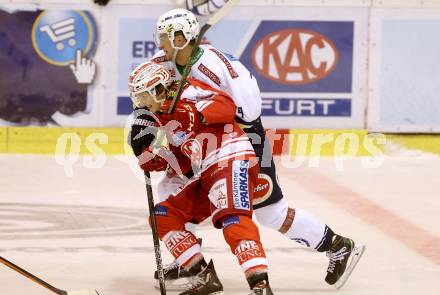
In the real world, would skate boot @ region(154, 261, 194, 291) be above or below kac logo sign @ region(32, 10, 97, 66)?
below

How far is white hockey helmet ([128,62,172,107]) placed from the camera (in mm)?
5066

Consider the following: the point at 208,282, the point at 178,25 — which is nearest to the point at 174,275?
the point at 208,282

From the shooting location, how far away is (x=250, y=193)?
16.8 ft

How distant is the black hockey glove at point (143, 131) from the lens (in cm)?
516

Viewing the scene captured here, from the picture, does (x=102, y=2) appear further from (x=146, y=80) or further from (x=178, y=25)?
(x=146, y=80)

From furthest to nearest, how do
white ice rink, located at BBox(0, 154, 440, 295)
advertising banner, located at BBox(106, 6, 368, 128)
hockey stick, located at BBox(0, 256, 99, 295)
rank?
advertising banner, located at BBox(106, 6, 368, 128) → white ice rink, located at BBox(0, 154, 440, 295) → hockey stick, located at BBox(0, 256, 99, 295)

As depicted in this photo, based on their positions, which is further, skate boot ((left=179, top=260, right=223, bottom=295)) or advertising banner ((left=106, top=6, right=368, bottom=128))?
advertising banner ((left=106, top=6, right=368, bottom=128))

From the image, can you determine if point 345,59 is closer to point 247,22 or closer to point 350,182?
point 247,22

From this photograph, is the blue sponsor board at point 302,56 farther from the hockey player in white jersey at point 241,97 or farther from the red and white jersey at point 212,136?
the red and white jersey at point 212,136

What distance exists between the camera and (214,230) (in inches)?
271

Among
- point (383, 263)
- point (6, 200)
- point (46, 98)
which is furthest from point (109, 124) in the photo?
point (383, 263)

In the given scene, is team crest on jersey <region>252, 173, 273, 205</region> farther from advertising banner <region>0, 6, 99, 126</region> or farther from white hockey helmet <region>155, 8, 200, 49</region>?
advertising banner <region>0, 6, 99, 126</region>

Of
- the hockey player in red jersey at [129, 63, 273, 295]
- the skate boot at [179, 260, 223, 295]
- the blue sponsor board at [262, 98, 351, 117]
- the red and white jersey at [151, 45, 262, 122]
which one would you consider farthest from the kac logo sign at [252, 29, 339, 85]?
the skate boot at [179, 260, 223, 295]

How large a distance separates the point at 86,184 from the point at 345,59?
2.60 m
